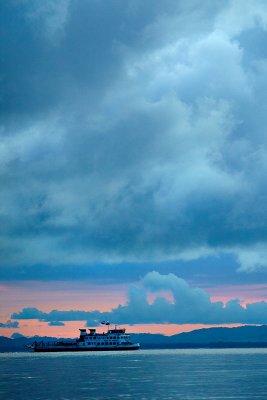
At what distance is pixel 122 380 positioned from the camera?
126 m

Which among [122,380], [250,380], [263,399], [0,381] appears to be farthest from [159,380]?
[263,399]

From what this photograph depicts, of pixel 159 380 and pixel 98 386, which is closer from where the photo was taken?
pixel 98 386

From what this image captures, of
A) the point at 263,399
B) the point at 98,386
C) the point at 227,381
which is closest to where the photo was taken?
the point at 263,399

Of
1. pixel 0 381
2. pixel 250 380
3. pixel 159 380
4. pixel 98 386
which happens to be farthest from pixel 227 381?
pixel 0 381

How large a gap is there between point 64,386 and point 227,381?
3146 cm

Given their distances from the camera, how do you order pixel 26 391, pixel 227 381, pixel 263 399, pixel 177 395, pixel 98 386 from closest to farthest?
pixel 263 399 < pixel 177 395 < pixel 26 391 < pixel 98 386 < pixel 227 381

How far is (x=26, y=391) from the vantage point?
101 metres

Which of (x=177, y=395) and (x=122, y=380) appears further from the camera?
(x=122, y=380)

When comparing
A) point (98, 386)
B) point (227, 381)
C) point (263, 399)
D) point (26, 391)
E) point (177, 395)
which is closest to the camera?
point (263, 399)

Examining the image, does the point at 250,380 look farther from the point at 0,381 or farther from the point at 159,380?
the point at 0,381

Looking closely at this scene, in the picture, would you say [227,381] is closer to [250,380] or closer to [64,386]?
[250,380]

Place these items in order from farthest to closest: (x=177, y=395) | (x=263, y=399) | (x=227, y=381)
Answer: (x=227, y=381) → (x=177, y=395) → (x=263, y=399)

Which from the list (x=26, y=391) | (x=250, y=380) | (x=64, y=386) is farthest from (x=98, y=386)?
(x=250, y=380)

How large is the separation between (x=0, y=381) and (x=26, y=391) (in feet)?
85.6
